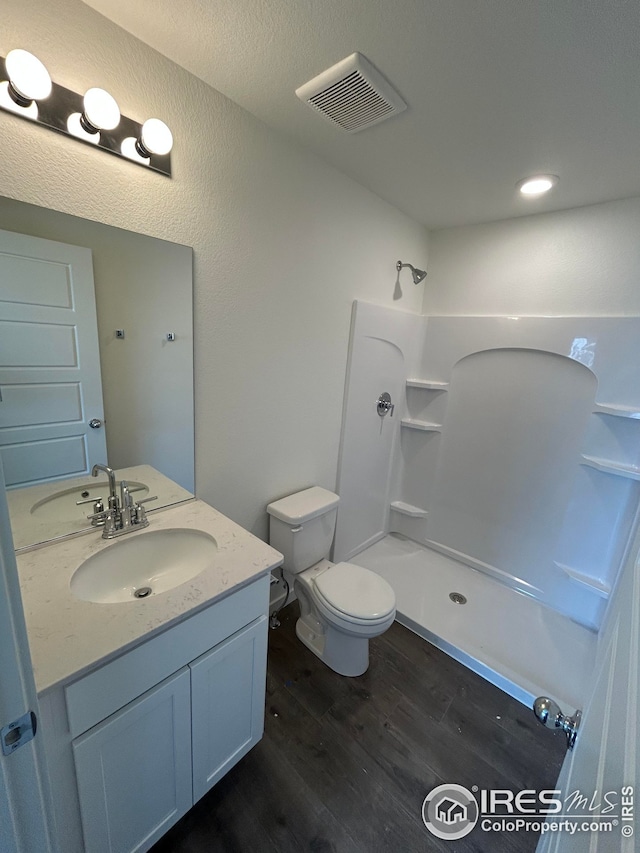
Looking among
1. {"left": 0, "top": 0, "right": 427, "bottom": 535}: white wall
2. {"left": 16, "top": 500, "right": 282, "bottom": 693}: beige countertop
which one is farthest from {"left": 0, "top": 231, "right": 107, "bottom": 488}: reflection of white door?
{"left": 16, "top": 500, "right": 282, "bottom": 693}: beige countertop

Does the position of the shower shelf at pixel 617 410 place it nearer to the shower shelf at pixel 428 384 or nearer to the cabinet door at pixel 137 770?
the shower shelf at pixel 428 384

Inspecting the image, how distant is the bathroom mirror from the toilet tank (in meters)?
0.51

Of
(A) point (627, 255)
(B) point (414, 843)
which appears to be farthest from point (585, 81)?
(B) point (414, 843)

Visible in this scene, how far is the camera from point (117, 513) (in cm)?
123

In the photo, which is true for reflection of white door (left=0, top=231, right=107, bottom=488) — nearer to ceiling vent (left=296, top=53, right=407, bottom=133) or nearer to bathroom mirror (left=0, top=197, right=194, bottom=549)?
bathroom mirror (left=0, top=197, right=194, bottom=549)

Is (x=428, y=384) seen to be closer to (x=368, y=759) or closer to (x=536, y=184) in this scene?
(x=536, y=184)

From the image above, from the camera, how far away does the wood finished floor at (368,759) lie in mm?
1140

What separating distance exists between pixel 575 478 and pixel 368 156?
6.90 feet

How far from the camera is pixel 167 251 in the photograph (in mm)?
1241

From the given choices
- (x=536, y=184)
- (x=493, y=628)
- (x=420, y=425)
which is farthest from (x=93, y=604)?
(x=536, y=184)

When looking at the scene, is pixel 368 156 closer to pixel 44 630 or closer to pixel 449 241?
pixel 449 241

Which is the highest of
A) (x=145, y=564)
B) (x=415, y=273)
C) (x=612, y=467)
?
(x=415, y=273)

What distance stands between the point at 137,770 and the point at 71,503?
81cm

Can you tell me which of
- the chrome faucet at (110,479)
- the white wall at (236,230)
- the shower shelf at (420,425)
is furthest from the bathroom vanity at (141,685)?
the shower shelf at (420,425)
